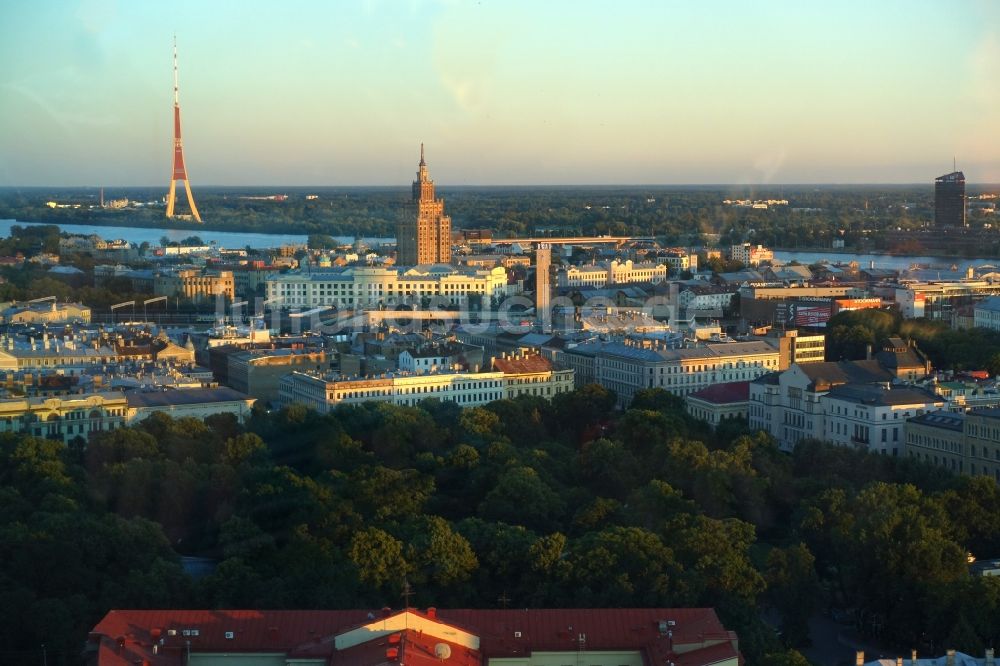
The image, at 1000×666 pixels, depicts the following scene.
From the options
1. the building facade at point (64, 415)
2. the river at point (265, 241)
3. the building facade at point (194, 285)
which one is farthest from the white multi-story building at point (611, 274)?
the building facade at point (64, 415)

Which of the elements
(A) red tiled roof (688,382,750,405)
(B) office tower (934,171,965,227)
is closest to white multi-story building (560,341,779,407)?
(A) red tiled roof (688,382,750,405)

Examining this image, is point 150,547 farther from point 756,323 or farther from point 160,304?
point 160,304

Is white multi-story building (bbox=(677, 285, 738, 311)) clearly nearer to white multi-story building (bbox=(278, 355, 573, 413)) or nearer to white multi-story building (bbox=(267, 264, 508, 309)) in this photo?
white multi-story building (bbox=(267, 264, 508, 309))

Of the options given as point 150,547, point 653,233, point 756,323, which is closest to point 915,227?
point 653,233

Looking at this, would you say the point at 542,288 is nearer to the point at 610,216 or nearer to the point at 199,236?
the point at 199,236

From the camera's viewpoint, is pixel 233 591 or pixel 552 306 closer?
pixel 233 591

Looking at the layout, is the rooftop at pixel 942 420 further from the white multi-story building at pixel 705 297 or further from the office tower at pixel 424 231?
the office tower at pixel 424 231
